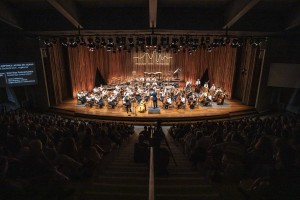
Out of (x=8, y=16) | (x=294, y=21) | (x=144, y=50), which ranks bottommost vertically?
(x=144, y=50)

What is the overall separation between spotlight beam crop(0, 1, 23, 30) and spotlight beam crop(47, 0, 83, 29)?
273cm

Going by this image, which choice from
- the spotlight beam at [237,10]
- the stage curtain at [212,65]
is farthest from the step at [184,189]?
the stage curtain at [212,65]

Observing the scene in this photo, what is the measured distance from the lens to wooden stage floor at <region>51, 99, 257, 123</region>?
12361 millimetres

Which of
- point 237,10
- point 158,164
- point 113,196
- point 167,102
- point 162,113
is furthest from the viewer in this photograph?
point 167,102

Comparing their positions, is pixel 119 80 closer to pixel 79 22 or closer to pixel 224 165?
pixel 79 22

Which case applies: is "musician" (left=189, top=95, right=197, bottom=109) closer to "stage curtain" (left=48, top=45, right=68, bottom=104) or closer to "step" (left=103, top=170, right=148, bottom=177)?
"stage curtain" (left=48, top=45, right=68, bottom=104)

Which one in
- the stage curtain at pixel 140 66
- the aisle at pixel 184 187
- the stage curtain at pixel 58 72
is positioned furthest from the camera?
the stage curtain at pixel 140 66

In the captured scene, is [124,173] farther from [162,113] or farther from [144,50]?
[144,50]

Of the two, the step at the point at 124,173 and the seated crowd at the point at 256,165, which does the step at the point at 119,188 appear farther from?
the seated crowd at the point at 256,165

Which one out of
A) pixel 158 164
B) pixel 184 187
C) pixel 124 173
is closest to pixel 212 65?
pixel 158 164

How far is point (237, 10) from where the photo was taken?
9.20 meters

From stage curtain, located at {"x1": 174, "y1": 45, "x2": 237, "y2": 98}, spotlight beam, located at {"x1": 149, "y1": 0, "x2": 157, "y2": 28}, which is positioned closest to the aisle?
spotlight beam, located at {"x1": 149, "y1": 0, "x2": 157, "y2": 28}

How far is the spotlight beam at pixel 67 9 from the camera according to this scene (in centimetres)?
840

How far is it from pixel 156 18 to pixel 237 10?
3402 millimetres
